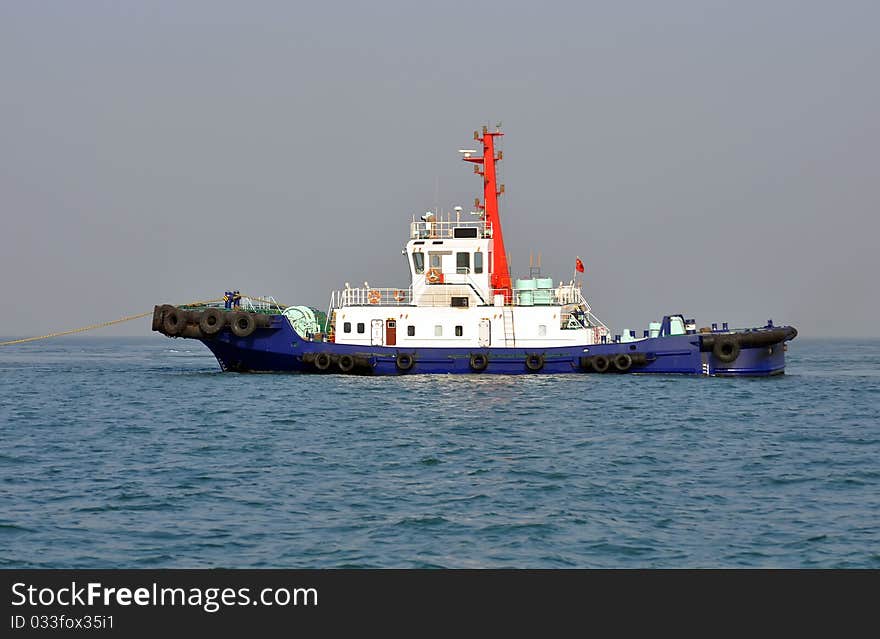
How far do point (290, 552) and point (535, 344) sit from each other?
25.7 meters

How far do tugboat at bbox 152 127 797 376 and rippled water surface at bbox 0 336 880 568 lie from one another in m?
3.24

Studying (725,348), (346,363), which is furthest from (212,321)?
(725,348)

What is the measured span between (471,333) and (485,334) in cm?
53

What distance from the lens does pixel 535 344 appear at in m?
37.8

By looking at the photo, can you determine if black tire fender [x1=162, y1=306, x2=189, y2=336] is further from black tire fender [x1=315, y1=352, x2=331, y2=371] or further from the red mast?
the red mast

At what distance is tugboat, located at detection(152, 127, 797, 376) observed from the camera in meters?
37.5

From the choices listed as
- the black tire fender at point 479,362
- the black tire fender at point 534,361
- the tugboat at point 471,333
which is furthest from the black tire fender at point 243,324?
the black tire fender at point 534,361

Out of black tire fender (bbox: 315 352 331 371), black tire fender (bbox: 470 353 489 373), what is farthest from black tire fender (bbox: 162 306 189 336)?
black tire fender (bbox: 470 353 489 373)

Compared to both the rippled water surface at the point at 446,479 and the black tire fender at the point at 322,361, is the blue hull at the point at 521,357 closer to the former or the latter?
the black tire fender at the point at 322,361

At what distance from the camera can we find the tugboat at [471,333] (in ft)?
Answer: 123

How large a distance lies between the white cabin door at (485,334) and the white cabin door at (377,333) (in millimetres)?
3771

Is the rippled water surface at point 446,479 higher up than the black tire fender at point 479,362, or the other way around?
the black tire fender at point 479,362

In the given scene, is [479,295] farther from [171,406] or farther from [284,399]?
[171,406]

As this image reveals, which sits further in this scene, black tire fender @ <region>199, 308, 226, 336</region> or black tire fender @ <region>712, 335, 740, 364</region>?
black tire fender @ <region>199, 308, 226, 336</region>
